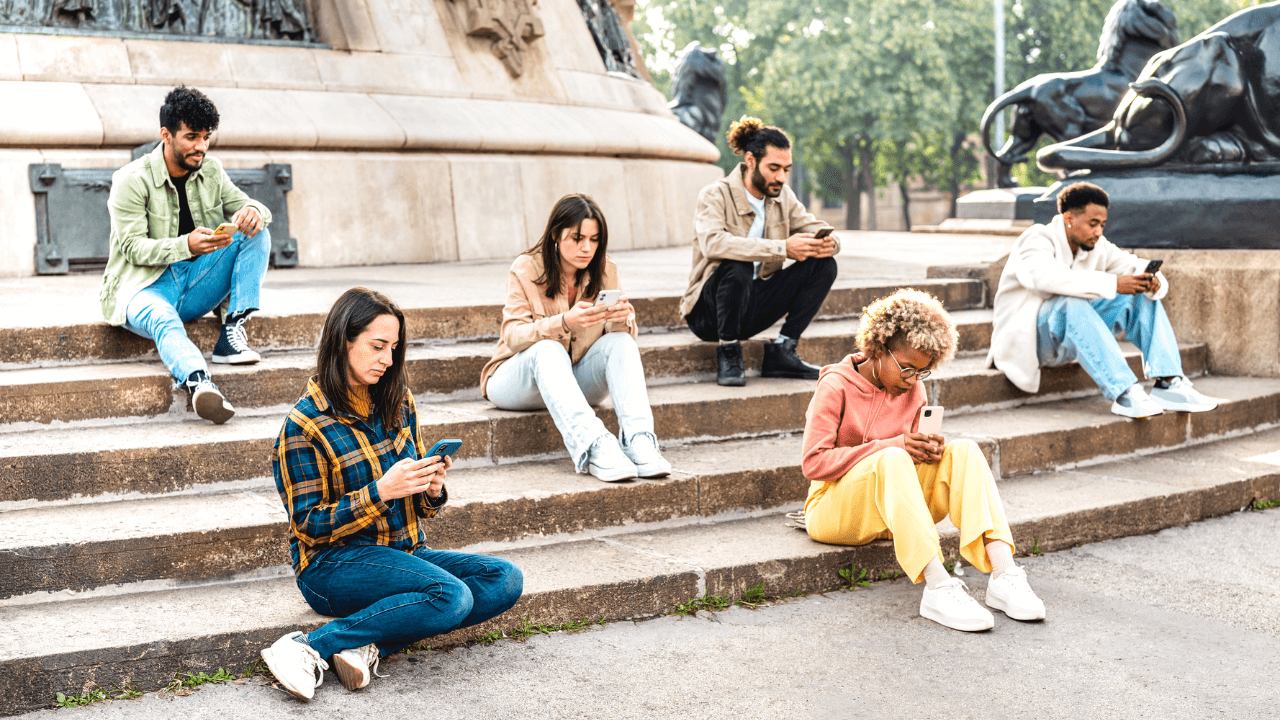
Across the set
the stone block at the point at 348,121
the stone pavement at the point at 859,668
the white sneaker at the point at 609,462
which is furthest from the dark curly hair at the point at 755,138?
the stone block at the point at 348,121

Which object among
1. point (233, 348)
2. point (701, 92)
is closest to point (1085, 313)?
point (233, 348)

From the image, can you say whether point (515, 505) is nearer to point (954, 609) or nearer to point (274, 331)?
point (954, 609)

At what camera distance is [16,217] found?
320 inches

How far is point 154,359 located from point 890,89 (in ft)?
101

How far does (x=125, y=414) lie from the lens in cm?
511

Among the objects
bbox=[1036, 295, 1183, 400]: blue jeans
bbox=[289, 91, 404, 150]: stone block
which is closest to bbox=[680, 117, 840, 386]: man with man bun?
bbox=[1036, 295, 1183, 400]: blue jeans

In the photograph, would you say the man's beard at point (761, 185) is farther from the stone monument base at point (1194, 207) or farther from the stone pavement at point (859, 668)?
the stone monument base at point (1194, 207)

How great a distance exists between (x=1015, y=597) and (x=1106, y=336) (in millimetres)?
Result: 2655

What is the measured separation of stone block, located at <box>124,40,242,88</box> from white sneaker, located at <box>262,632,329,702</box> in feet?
21.5

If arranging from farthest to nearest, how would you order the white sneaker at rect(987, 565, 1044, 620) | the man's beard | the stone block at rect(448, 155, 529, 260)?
the stone block at rect(448, 155, 529, 260) → the man's beard → the white sneaker at rect(987, 565, 1044, 620)

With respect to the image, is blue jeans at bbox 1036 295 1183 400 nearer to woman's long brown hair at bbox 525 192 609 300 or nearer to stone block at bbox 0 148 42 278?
woman's long brown hair at bbox 525 192 609 300

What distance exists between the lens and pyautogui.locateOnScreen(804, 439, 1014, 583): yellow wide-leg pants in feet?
13.7

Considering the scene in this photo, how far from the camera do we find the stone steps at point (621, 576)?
349 cm

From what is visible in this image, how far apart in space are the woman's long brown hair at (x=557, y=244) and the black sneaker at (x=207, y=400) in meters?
1.37
